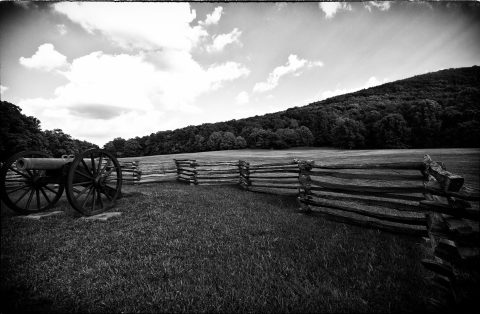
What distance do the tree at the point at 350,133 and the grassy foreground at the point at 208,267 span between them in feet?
178

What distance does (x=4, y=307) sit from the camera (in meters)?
2.67

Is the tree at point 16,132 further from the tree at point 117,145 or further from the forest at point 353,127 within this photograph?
the tree at point 117,145

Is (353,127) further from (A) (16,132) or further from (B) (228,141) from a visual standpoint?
(A) (16,132)

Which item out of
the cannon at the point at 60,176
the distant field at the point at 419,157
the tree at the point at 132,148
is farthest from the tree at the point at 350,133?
the tree at the point at 132,148

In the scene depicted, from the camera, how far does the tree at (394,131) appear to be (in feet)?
156

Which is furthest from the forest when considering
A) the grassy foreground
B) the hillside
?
the grassy foreground

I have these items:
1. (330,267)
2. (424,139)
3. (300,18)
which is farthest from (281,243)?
(424,139)

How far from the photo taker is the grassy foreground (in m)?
2.72

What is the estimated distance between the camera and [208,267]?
3.54 m

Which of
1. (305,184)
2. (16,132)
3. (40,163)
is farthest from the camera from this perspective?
(16,132)

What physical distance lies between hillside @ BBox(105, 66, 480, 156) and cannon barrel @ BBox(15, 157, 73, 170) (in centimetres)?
3402

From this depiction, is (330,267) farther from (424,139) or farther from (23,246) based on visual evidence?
(424,139)

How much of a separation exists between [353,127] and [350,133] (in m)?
1.79

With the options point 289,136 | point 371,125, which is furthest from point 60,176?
point 289,136
